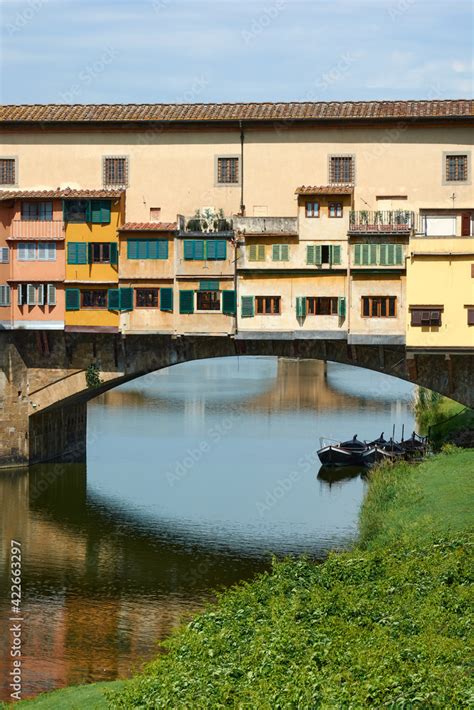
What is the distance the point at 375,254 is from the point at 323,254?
1745 millimetres

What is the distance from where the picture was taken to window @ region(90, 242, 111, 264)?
41375 millimetres

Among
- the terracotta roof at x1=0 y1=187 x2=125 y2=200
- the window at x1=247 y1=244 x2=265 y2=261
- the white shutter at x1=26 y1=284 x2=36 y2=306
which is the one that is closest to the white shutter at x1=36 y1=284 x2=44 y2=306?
the white shutter at x1=26 y1=284 x2=36 y2=306

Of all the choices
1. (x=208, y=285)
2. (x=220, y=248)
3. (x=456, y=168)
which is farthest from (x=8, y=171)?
(x=456, y=168)

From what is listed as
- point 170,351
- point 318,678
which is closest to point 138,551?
point 170,351

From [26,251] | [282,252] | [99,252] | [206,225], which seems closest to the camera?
[282,252]

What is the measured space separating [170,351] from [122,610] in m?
15.7

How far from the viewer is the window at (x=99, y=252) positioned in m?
41.4

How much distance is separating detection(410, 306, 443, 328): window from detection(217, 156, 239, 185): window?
25.6 feet

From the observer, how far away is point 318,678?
16.8m

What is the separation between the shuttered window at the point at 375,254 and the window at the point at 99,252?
28.9 ft

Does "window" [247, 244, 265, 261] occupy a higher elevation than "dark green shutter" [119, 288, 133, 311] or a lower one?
higher

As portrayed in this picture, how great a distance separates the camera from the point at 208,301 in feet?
133

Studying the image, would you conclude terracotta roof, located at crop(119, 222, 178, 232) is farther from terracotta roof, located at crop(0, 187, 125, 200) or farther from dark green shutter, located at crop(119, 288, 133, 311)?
dark green shutter, located at crop(119, 288, 133, 311)

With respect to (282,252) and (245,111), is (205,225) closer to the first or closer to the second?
(282,252)
